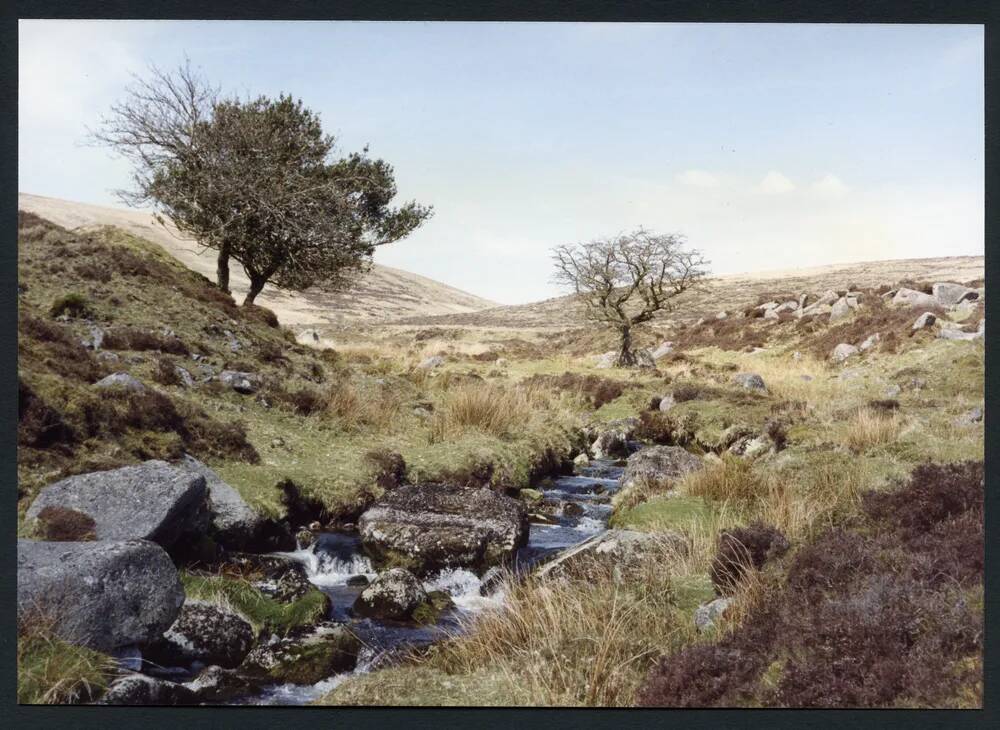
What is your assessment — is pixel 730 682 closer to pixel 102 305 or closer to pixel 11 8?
pixel 11 8

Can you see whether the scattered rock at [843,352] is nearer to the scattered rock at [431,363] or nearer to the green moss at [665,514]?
the green moss at [665,514]

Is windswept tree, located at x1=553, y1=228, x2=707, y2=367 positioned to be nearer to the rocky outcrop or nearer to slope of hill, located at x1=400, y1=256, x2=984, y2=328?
slope of hill, located at x1=400, y1=256, x2=984, y2=328

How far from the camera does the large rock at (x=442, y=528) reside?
18.5 feet

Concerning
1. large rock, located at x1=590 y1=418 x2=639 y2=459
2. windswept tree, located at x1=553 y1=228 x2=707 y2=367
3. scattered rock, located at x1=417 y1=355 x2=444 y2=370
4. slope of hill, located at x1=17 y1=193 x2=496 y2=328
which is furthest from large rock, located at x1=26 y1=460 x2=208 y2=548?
scattered rock, located at x1=417 y1=355 x2=444 y2=370

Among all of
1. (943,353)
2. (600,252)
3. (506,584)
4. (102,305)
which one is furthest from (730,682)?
(102,305)

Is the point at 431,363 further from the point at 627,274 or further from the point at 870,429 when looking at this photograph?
the point at 870,429

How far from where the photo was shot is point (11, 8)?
5.12 meters

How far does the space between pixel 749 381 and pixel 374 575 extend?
18.8ft

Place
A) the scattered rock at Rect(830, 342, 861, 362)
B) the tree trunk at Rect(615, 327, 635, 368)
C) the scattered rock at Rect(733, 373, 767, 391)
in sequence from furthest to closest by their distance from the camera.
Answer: the tree trunk at Rect(615, 327, 635, 368) < the scattered rock at Rect(733, 373, 767, 391) < the scattered rock at Rect(830, 342, 861, 362)

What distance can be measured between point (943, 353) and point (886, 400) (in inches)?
32.9

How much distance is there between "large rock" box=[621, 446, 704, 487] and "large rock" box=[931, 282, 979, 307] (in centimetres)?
255

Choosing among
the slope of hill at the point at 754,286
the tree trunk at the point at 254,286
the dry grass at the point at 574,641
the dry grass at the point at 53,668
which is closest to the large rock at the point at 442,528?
the dry grass at the point at 574,641

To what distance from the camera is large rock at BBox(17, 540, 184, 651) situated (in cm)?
411

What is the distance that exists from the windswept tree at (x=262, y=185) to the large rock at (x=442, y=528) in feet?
7.66
